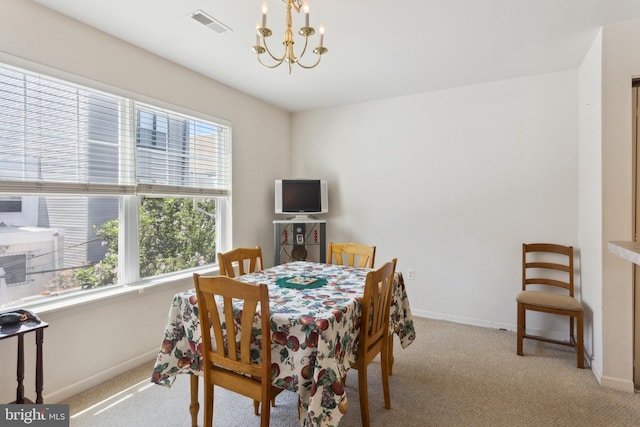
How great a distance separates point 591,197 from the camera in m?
2.51

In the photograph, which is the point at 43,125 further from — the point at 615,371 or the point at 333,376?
the point at 615,371

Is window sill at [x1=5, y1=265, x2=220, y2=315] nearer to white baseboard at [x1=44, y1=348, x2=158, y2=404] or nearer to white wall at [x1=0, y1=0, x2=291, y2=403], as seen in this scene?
white wall at [x1=0, y1=0, x2=291, y2=403]

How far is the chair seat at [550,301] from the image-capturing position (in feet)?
8.25

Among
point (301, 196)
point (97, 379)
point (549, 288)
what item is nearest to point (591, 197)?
point (549, 288)

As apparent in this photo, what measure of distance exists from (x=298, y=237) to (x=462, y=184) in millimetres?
2003

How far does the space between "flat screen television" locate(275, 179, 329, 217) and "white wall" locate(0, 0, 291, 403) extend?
0.58 metres

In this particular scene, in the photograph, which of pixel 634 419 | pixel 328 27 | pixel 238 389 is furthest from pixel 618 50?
pixel 238 389

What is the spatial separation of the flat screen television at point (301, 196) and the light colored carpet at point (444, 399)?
200 centimetres

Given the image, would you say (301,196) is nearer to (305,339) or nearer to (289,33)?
(289,33)

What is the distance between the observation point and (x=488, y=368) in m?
2.51

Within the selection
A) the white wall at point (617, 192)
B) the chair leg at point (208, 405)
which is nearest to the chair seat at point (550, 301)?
the white wall at point (617, 192)

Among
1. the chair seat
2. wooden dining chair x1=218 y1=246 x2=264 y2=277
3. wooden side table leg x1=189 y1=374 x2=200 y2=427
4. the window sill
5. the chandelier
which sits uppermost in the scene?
the chandelier

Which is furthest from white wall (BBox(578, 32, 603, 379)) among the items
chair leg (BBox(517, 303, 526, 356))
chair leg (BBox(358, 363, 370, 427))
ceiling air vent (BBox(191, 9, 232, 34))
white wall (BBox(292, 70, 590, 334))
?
ceiling air vent (BBox(191, 9, 232, 34))

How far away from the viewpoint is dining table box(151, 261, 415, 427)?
53.6 inches
